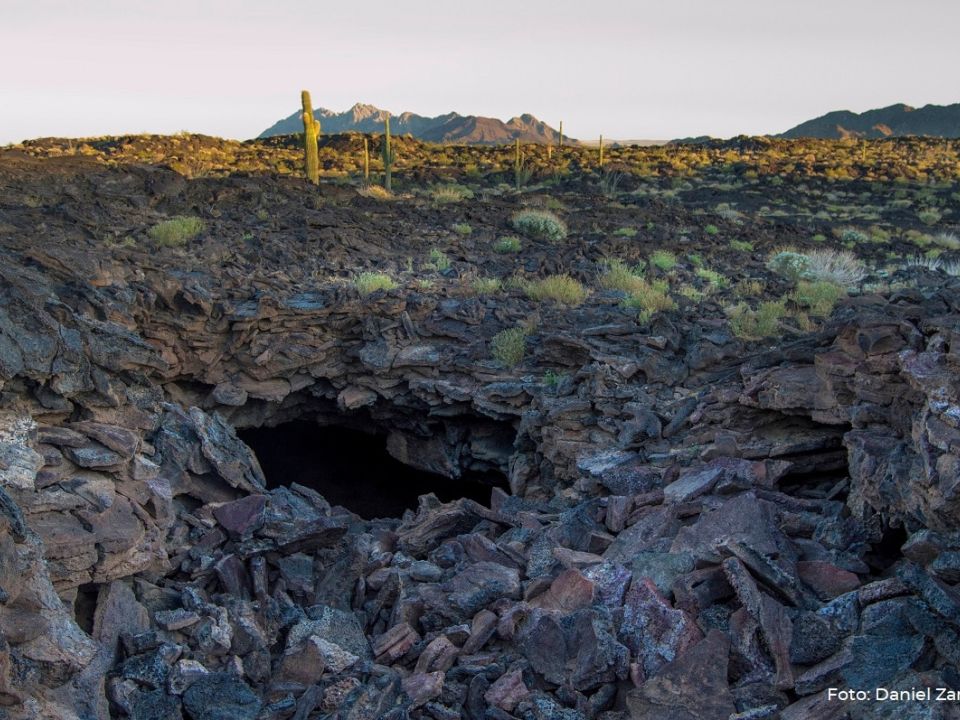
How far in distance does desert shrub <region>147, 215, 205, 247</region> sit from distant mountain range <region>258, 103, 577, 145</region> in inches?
2792

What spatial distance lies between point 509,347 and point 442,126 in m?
95.1

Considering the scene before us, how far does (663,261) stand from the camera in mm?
14938

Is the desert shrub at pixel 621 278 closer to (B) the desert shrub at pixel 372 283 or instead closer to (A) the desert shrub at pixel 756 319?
(A) the desert shrub at pixel 756 319

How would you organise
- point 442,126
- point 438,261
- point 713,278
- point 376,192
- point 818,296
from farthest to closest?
point 442,126, point 376,192, point 438,261, point 713,278, point 818,296

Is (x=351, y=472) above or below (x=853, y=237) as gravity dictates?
below

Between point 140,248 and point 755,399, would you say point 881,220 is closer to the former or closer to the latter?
point 755,399

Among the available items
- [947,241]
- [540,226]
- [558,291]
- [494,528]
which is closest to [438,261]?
[558,291]

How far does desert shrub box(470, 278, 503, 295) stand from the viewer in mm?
12891

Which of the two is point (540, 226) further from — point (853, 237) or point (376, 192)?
point (853, 237)

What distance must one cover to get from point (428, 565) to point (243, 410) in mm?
5754

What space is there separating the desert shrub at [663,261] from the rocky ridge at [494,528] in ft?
12.5

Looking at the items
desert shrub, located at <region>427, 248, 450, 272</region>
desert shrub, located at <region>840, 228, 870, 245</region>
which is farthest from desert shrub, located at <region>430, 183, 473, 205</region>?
desert shrub, located at <region>840, 228, 870, 245</region>

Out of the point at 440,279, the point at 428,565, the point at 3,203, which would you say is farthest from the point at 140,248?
the point at 428,565

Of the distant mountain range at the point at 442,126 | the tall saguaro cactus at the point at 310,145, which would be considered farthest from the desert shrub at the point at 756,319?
the distant mountain range at the point at 442,126
